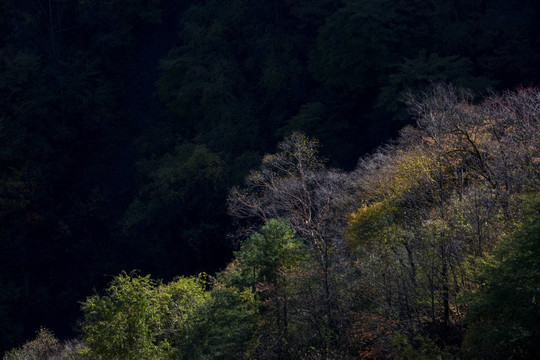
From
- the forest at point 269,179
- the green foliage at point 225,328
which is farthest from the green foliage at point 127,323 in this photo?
the green foliage at point 225,328

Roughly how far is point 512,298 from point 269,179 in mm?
15615

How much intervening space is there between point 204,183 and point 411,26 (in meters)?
15.3

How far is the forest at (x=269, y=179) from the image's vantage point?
45.3 ft

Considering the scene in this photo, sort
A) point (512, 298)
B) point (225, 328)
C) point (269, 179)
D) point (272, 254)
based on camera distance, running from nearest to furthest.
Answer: point (512, 298) < point (225, 328) < point (272, 254) < point (269, 179)

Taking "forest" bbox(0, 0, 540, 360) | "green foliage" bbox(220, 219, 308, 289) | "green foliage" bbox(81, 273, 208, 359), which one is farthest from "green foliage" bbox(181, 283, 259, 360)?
"green foliage" bbox(220, 219, 308, 289)

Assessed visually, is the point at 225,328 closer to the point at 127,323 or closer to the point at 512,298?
the point at 127,323

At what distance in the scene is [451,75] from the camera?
24.4 meters

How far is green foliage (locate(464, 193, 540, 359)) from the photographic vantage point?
9.31 m

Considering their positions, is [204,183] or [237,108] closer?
[204,183]

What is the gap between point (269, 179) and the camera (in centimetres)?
2438

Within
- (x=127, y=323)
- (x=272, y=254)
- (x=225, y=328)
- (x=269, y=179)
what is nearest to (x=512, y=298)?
(x=272, y=254)

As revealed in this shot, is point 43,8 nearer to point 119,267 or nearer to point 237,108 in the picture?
point 237,108

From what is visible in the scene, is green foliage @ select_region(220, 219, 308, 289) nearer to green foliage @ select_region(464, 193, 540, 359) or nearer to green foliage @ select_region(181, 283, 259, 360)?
green foliage @ select_region(181, 283, 259, 360)

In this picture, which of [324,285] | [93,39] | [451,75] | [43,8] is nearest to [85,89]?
[93,39]
